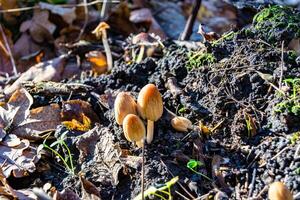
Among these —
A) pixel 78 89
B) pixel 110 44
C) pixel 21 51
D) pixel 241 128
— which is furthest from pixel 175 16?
pixel 241 128

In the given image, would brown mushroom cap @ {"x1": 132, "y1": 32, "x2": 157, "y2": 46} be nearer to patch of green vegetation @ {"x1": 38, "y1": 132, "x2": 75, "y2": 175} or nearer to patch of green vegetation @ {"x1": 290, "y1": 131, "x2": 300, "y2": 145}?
patch of green vegetation @ {"x1": 38, "y1": 132, "x2": 75, "y2": 175}

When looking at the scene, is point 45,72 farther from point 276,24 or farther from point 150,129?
point 276,24

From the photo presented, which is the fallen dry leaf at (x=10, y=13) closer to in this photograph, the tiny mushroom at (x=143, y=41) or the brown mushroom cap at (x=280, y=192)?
the tiny mushroom at (x=143, y=41)

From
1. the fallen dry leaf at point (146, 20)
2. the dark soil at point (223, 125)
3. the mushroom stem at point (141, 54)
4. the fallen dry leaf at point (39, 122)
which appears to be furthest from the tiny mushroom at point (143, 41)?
the fallen dry leaf at point (146, 20)

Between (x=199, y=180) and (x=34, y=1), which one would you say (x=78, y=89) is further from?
(x=34, y=1)

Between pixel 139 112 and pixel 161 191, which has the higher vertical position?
pixel 139 112

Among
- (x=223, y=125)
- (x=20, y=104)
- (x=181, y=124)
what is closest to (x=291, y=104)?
(x=223, y=125)
